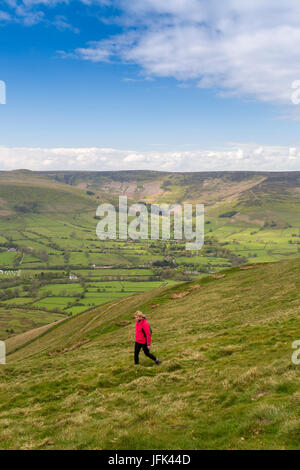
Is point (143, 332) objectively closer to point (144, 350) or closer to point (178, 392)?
point (144, 350)

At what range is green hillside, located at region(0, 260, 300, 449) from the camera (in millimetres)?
11742

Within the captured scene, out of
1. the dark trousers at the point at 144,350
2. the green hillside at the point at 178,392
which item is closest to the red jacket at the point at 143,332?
the dark trousers at the point at 144,350

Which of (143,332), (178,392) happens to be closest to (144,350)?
(143,332)

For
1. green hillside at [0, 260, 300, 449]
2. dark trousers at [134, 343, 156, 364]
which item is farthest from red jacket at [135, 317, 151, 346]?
green hillside at [0, 260, 300, 449]

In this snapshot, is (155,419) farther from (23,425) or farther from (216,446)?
(23,425)

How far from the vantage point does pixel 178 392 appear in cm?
1688

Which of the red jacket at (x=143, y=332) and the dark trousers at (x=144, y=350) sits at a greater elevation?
the red jacket at (x=143, y=332)

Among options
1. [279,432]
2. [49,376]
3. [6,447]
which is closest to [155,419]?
[279,432]

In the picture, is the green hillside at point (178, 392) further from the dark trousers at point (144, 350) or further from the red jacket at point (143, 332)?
the red jacket at point (143, 332)

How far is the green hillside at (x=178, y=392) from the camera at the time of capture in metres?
11.7

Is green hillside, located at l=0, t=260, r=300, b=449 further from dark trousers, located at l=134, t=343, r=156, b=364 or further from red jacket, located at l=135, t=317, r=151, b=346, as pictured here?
red jacket, located at l=135, t=317, r=151, b=346

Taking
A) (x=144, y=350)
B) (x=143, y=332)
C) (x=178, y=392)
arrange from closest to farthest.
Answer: (x=178, y=392) < (x=143, y=332) < (x=144, y=350)

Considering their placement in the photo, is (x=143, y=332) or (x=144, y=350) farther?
(x=144, y=350)
